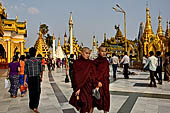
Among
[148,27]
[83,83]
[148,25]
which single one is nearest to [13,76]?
[83,83]

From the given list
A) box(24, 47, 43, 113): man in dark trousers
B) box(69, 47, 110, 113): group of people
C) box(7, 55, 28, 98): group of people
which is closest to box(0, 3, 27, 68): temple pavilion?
box(7, 55, 28, 98): group of people

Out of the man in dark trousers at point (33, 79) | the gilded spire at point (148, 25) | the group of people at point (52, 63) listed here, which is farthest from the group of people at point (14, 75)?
the gilded spire at point (148, 25)

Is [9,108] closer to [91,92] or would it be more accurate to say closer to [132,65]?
[91,92]

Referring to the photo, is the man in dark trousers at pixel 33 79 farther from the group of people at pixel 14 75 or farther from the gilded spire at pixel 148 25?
the gilded spire at pixel 148 25

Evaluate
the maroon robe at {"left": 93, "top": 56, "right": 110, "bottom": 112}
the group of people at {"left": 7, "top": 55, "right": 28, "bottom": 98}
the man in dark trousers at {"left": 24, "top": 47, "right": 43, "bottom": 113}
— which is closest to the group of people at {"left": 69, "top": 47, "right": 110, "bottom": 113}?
the maroon robe at {"left": 93, "top": 56, "right": 110, "bottom": 112}

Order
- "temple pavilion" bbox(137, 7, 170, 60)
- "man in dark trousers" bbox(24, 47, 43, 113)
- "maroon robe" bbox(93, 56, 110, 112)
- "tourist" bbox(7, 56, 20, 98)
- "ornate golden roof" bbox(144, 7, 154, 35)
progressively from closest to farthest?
"maroon robe" bbox(93, 56, 110, 112) < "man in dark trousers" bbox(24, 47, 43, 113) < "tourist" bbox(7, 56, 20, 98) < "temple pavilion" bbox(137, 7, 170, 60) < "ornate golden roof" bbox(144, 7, 154, 35)

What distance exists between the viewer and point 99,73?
3.06 m

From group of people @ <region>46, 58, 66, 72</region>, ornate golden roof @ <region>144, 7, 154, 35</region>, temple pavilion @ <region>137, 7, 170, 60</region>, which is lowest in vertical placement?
group of people @ <region>46, 58, 66, 72</region>

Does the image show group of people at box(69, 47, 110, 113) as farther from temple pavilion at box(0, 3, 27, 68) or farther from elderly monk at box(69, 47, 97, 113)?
temple pavilion at box(0, 3, 27, 68)

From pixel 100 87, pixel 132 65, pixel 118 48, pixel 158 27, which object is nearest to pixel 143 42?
pixel 132 65

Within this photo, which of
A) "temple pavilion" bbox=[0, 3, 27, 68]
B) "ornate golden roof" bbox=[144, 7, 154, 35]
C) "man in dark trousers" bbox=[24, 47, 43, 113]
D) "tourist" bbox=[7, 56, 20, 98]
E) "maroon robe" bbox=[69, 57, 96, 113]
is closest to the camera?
"maroon robe" bbox=[69, 57, 96, 113]

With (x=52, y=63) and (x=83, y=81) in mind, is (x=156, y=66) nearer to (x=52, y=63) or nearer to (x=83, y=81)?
(x=83, y=81)

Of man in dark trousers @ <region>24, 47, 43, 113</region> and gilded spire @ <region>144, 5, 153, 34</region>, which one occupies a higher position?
gilded spire @ <region>144, 5, 153, 34</region>

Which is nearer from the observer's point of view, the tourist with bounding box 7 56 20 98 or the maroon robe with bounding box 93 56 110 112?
the maroon robe with bounding box 93 56 110 112
